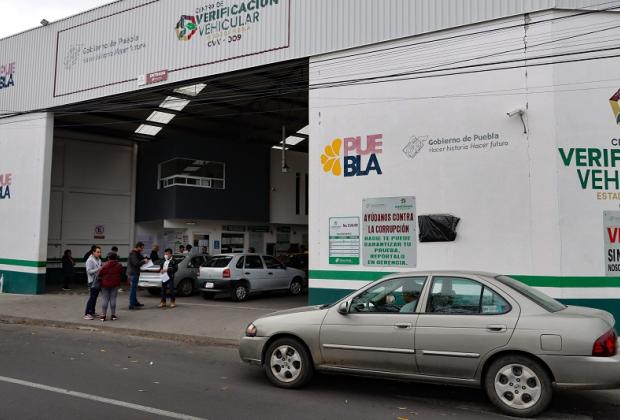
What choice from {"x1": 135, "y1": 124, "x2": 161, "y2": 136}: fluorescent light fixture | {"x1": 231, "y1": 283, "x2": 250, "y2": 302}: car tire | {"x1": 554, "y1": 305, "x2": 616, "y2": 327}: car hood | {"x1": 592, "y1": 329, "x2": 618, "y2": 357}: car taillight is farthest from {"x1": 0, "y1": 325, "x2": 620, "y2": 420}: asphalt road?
{"x1": 135, "y1": 124, "x2": 161, "y2": 136}: fluorescent light fixture

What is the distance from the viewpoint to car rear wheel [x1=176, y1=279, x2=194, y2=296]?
56.5 ft

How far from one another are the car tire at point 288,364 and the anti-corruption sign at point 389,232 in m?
5.16

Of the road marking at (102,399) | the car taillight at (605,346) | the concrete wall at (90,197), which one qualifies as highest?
the concrete wall at (90,197)

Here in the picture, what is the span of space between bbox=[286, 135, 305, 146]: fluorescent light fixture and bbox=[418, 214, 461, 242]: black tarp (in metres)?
13.8

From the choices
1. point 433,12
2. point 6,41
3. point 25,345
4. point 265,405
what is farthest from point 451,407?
point 6,41

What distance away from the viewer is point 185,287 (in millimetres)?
17359

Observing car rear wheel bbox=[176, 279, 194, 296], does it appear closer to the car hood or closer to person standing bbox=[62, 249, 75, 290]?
person standing bbox=[62, 249, 75, 290]

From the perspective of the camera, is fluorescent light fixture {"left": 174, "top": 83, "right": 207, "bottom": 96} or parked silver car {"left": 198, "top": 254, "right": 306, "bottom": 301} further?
fluorescent light fixture {"left": 174, "top": 83, "right": 207, "bottom": 96}

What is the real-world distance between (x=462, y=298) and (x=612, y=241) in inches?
232

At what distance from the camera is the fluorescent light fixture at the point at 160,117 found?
19.9m

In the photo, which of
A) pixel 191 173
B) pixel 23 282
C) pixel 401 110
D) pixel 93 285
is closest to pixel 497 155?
pixel 401 110

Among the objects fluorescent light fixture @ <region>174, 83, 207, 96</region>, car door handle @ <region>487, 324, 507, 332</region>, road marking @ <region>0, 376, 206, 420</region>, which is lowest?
road marking @ <region>0, 376, 206, 420</region>

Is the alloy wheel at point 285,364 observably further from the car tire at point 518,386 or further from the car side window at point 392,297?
the car tire at point 518,386

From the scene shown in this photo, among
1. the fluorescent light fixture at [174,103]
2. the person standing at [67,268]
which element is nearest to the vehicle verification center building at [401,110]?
the fluorescent light fixture at [174,103]
